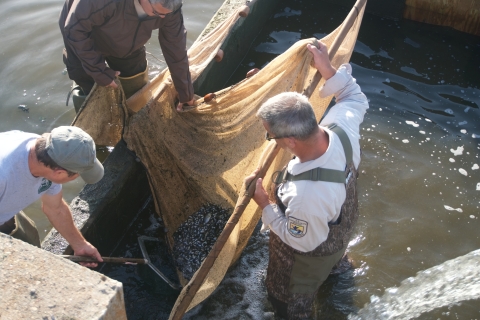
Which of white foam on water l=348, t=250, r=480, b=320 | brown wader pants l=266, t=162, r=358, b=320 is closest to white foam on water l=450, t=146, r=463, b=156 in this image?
white foam on water l=348, t=250, r=480, b=320

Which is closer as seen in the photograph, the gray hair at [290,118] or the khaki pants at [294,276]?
the gray hair at [290,118]

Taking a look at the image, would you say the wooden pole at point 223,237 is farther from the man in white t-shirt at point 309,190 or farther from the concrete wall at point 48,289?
the concrete wall at point 48,289

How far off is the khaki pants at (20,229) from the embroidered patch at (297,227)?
2.02m

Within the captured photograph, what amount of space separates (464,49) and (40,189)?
21.0 ft

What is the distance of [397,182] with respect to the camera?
5523mm

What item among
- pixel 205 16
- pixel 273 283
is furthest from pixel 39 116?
pixel 273 283

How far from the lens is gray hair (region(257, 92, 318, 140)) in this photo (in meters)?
2.84

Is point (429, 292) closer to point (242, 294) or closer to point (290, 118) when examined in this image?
point (242, 294)

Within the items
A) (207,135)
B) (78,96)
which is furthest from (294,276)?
(78,96)

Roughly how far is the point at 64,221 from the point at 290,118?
1813 mm

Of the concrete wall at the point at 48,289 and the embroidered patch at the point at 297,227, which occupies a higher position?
the concrete wall at the point at 48,289

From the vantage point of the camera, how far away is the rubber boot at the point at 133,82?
16.2 feet

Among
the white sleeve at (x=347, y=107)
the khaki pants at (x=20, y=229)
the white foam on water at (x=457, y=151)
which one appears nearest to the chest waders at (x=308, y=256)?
the white sleeve at (x=347, y=107)

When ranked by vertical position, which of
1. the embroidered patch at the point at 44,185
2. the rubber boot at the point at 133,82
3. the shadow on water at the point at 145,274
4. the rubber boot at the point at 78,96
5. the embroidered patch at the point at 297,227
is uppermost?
the embroidered patch at the point at 44,185
